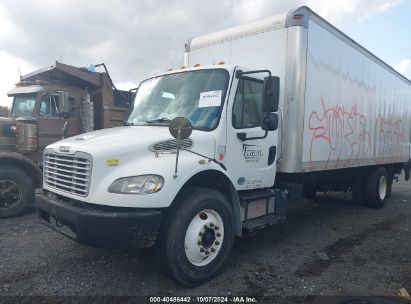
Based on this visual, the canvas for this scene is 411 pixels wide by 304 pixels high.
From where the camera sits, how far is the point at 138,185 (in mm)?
3361

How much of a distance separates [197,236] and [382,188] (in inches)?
274

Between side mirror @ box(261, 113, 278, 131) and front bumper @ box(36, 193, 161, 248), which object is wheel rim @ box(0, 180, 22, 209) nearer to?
front bumper @ box(36, 193, 161, 248)

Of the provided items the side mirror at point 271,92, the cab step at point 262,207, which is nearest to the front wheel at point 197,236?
the cab step at point 262,207

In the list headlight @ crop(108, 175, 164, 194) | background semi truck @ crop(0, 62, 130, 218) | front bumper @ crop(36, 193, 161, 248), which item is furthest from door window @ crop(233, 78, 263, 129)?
background semi truck @ crop(0, 62, 130, 218)

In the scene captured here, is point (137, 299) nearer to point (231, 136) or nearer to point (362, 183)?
point (231, 136)

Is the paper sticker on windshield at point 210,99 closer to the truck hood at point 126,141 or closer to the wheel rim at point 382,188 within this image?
the truck hood at point 126,141

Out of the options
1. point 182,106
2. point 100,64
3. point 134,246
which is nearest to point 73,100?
point 100,64

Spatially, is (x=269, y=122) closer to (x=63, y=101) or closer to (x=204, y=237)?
(x=204, y=237)

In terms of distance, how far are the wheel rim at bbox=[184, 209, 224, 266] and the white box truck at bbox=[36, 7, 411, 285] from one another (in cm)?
1

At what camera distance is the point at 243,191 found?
4.73m

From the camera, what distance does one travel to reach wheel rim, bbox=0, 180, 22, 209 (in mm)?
6379

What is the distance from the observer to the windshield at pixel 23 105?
23.1 feet

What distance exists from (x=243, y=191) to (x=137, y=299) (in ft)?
6.59

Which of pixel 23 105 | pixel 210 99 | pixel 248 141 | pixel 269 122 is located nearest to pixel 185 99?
pixel 210 99
